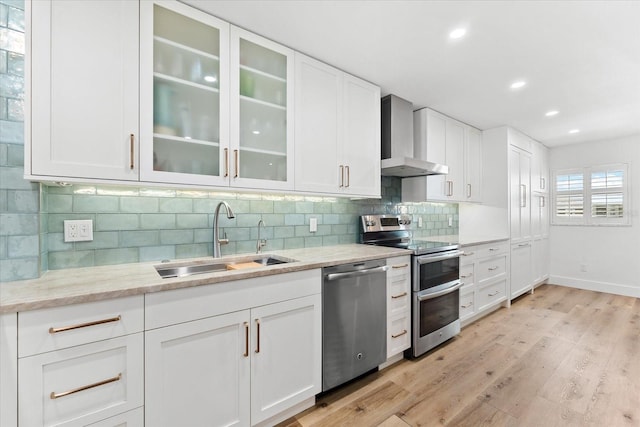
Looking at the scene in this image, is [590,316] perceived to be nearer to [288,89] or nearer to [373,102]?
[373,102]

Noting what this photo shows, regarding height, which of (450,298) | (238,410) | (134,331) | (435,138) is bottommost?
(238,410)

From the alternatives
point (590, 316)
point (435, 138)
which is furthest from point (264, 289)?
point (590, 316)

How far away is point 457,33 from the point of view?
1.84m

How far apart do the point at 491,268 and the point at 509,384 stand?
5.31 feet

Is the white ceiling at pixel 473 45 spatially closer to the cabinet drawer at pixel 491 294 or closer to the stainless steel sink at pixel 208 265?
the stainless steel sink at pixel 208 265

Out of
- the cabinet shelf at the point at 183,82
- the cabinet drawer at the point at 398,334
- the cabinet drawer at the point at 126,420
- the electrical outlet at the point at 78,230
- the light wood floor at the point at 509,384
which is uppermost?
the cabinet shelf at the point at 183,82

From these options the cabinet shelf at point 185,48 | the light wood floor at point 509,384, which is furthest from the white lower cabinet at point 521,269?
the cabinet shelf at point 185,48

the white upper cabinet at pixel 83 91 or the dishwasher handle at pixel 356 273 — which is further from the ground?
the white upper cabinet at pixel 83 91

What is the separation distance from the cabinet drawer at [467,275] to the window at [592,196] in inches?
122

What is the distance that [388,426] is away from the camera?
1.67 metres

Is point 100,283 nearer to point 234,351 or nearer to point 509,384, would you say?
point 234,351

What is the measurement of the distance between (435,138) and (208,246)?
8.88 feet

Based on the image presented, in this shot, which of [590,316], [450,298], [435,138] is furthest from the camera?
[590,316]

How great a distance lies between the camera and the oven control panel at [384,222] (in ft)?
9.18
